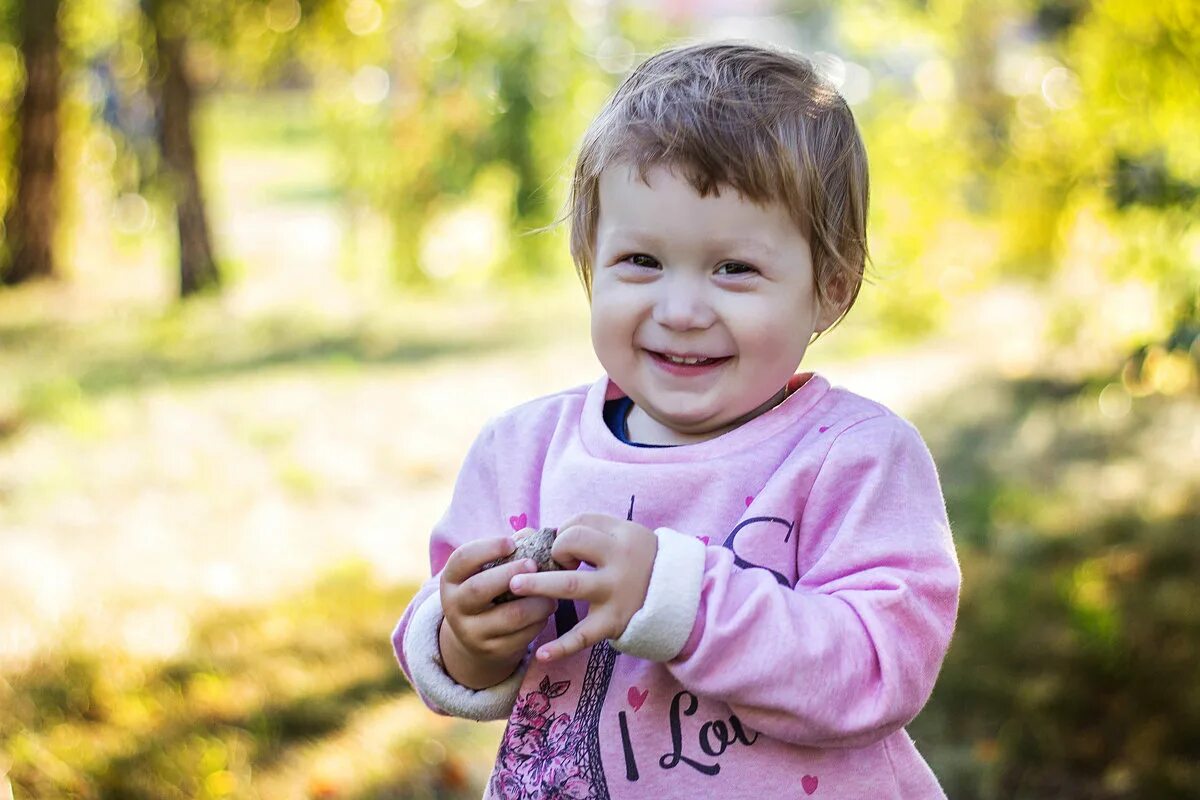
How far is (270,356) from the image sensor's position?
6.97 metres

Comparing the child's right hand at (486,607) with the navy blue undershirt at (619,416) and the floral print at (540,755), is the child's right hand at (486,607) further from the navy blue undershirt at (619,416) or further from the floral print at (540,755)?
the navy blue undershirt at (619,416)

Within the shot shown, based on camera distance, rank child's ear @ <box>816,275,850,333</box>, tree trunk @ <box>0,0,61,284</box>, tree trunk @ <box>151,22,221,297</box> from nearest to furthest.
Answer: child's ear @ <box>816,275,850,333</box>
tree trunk @ <box>151,22,221,297</box>
tree trunk @ <box>0,0,61,284</box>

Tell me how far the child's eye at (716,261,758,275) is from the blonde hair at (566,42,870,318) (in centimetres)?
7

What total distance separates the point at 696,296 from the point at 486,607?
400 mm

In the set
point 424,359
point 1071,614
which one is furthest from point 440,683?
point 424,359

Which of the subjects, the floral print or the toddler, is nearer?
→ the toddler

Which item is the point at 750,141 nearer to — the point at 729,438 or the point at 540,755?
the point at 729,438

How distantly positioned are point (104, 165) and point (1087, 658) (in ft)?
23.0

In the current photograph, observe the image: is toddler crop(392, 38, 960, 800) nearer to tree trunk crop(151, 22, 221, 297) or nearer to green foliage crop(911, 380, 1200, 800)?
green foliage crop(911, 380, 1200, 800)

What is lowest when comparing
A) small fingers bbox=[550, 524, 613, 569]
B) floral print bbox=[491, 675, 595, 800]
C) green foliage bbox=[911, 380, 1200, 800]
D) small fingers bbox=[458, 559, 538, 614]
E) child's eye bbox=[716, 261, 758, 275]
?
→ green foliage bbox=[911, 380, 1200, 800]

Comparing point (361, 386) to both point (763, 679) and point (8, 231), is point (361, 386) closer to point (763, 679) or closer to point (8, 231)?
point (8, 231)

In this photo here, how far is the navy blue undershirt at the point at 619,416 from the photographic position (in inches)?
62.9

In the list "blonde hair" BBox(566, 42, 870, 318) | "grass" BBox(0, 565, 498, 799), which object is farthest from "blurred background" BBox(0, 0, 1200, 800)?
"blonde hair" BBox(566, 42, 870, 318)

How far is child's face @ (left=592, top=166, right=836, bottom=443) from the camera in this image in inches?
55.8
